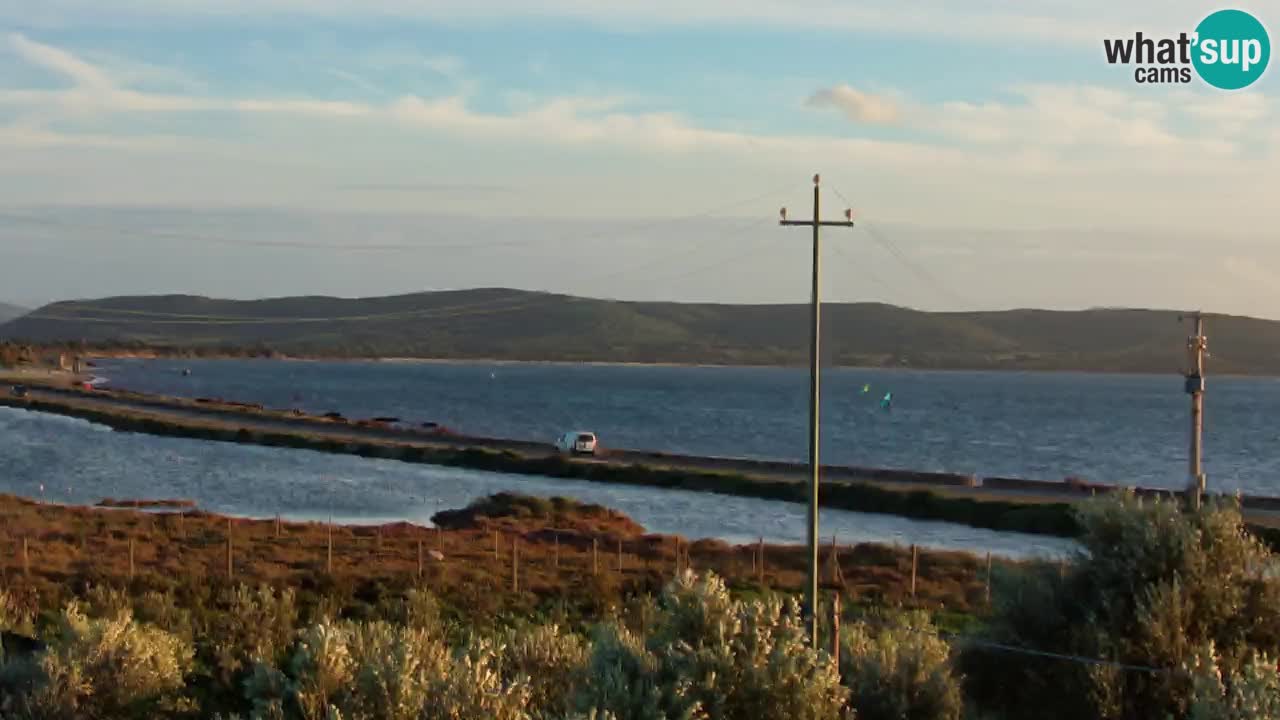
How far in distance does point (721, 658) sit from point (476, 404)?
15601 cm

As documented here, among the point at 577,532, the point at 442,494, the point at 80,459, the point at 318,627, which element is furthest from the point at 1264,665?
the point at 80,459

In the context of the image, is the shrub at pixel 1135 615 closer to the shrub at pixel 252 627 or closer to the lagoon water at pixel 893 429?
the shrub at pixel 252 627

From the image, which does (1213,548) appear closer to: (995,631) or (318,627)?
(995,631)

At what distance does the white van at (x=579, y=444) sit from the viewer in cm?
8112

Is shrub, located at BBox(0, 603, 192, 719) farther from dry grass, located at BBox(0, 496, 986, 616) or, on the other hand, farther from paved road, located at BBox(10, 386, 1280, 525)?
paved road, located at BBox(10, 386, 1280, 525)

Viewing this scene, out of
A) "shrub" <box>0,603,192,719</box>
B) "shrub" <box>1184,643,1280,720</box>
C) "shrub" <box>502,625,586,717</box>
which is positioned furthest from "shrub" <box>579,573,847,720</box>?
"shrub" <box>0,603,192,719</box>

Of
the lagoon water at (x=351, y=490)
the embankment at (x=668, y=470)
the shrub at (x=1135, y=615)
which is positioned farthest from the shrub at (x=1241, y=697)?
the lagoon water at (x=351, y=490)

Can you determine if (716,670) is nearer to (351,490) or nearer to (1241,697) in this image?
(1241,697)

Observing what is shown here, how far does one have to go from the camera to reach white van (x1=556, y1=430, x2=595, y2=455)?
81125mm

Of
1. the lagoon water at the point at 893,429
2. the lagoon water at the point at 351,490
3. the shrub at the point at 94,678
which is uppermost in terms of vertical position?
the shrub at the point at 94,678

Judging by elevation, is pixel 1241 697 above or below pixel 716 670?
below

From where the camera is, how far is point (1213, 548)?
1742 centimetres

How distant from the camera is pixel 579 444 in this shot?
8144 centimetres

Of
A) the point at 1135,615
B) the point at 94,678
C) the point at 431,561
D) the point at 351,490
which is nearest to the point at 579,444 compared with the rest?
the point at 351,490
